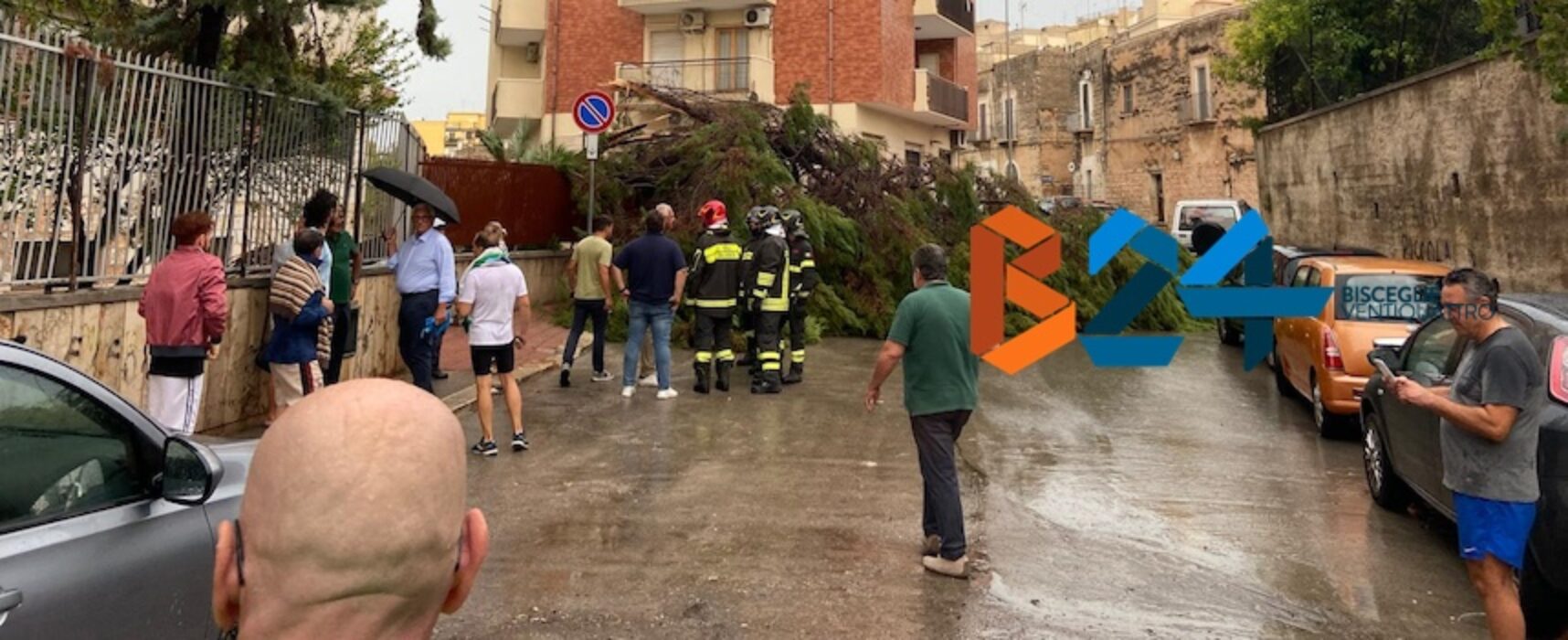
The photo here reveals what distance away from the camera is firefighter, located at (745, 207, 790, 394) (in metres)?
9.06

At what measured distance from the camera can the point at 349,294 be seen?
7.71 metres

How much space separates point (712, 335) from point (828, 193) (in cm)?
501

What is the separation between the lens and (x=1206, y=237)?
2805 millimetres

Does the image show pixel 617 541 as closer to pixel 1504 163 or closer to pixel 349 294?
pixel 349 294

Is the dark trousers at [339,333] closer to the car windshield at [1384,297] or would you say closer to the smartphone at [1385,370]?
the smartphone at [1385,370]

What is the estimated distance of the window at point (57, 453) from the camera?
102 inches

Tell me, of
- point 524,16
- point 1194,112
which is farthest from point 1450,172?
point 524,16

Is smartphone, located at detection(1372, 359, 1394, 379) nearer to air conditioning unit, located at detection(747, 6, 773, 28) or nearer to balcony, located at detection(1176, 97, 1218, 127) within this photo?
air conditioning unit, located at detection(747, 6, 773, 28)

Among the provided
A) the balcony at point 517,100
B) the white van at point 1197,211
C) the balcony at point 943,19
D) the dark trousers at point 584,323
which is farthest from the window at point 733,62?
the dark trousers at point 584,323

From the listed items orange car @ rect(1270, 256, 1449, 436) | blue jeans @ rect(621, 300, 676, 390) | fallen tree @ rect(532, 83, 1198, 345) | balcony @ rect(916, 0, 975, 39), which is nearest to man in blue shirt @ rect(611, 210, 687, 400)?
blue jeans @ rect(621, 300, 676, 390)

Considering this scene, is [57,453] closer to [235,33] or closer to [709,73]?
[235,33]

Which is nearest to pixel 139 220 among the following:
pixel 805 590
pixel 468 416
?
pixel 468 416

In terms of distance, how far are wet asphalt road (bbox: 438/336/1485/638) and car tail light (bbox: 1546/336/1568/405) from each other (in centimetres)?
113

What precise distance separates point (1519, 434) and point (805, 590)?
9.51 feet
